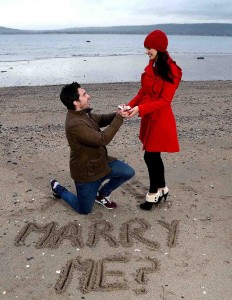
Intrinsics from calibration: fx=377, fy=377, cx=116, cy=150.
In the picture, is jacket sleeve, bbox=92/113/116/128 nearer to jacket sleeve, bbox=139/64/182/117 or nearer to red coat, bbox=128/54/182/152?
red coat, bbox=128/54/182/152

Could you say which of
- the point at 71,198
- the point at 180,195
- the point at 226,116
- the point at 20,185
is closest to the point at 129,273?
the point at 71,198

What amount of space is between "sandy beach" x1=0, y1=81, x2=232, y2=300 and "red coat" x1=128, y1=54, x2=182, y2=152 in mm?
1076

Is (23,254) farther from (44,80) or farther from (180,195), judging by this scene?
(44,80)

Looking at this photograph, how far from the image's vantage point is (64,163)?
284 inches

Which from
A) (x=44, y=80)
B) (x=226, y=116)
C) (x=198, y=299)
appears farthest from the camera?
(x=44, y=80)

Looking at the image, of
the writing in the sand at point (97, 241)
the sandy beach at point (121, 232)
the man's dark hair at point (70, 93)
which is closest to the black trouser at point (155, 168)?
the sandy beach at point (121, 232)

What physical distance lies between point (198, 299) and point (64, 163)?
4.20 metres

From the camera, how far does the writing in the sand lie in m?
3.80

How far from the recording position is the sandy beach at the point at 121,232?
3.77 m

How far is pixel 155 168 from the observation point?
5137mm

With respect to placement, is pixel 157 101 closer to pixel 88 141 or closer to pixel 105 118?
pixel 105 118

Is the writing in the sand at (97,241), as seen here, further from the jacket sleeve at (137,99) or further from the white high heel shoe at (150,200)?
the jacket sleeve at (137,99)

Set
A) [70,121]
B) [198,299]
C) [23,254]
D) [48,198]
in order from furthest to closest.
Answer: [48,198]
[70,121]
[23,254]
[198,299]

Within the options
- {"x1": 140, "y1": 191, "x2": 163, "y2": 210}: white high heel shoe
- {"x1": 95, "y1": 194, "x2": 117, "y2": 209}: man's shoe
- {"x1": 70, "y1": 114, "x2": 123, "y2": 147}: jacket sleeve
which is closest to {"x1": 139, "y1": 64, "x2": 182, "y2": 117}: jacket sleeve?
{"x1": 70, "y1": 114, "x2": 123, "y2": 147}: jacket sleeve
